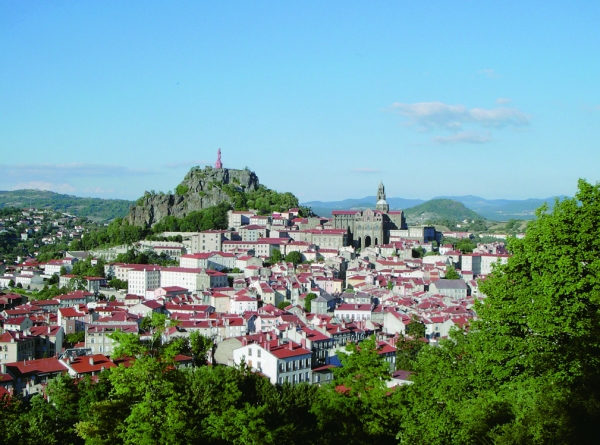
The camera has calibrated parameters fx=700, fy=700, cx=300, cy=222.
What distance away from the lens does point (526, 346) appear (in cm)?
1284

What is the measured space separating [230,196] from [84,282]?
1329 inches

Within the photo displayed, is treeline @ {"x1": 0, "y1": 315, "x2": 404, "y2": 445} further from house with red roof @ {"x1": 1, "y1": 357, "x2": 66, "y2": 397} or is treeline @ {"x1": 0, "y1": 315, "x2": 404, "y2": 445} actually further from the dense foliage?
the dense foliage

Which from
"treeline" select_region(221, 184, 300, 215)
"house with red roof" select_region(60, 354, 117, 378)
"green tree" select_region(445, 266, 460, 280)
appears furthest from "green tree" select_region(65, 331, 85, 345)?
"treeline" select_region(221, 184, 300, 215)

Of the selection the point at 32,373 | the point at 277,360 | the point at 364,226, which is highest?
the point at 364,226

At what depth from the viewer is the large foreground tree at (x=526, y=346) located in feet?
38.1

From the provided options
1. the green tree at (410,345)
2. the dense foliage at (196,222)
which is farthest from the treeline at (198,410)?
the dense foliage at (196,222)

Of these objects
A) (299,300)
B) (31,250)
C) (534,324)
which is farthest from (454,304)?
(31,250)

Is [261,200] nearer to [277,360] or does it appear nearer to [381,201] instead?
[381,201]

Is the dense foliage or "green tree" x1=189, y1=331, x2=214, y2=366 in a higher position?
the dense foliage

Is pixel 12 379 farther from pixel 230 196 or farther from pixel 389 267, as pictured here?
pixel 230 196

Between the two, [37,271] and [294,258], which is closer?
[294,258]

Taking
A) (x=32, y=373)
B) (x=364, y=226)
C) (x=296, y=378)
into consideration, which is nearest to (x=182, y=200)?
(x=364, y=226)

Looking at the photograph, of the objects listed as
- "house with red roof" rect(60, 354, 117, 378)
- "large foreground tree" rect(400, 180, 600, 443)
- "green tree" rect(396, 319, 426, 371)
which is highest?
"large foreground tree" rect(400, 180, 600, 443)

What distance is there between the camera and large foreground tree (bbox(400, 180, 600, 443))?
1162 centimetres
